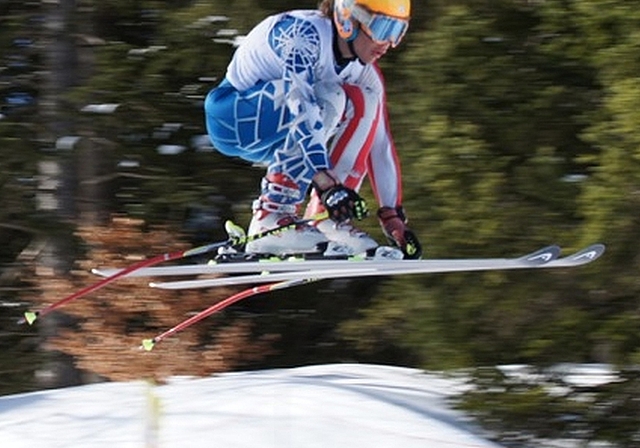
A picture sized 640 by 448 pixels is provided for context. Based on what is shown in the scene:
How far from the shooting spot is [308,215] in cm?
672

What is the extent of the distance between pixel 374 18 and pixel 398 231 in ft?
3.22

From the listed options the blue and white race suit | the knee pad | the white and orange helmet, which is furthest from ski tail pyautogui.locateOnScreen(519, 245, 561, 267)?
the white and orange helmet

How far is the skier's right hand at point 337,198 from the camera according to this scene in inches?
252

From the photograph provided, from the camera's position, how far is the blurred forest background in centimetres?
930

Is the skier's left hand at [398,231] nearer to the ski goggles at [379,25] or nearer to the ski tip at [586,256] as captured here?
the ski tip at [586,256]

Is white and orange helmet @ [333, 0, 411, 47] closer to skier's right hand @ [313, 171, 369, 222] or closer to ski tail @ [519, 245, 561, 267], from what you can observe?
skier's right hand @ [313, 171, 369, 222]

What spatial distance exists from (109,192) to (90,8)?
1.48m

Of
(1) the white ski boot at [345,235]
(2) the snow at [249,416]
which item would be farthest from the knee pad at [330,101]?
(2) the snow at [249,416]

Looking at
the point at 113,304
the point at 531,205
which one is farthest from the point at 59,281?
the point at 531,205

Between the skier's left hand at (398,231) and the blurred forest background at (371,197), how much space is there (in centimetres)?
214

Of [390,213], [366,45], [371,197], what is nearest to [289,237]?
[390,213]

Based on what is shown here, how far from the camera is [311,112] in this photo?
6.46m

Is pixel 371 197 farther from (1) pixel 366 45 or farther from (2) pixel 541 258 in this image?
(1) pixel 366 45

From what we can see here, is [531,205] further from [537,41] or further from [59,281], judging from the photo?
[59,281]
